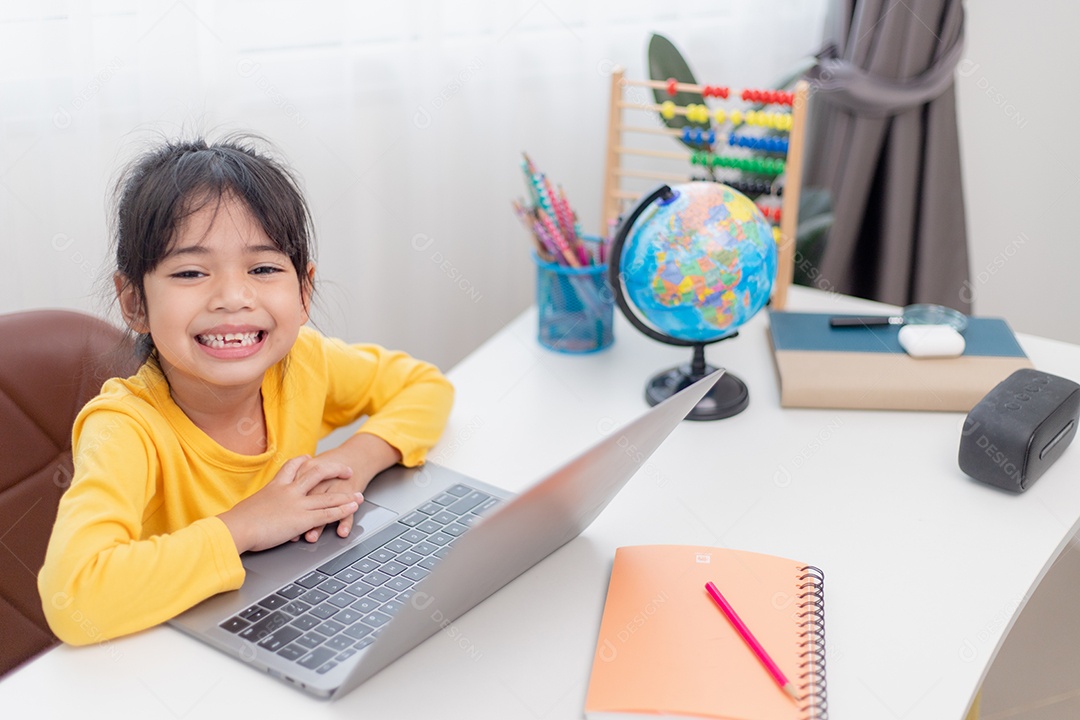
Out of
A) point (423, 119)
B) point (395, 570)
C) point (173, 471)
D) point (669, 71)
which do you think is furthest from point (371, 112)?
point (395, 570)

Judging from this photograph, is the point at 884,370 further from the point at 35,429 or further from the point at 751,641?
the point at 35,429

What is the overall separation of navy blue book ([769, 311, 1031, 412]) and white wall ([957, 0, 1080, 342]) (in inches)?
41.9

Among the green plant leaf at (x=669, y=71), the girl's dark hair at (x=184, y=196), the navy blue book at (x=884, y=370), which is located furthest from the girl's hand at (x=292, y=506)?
the green plant leaf at (x=669, y=71)

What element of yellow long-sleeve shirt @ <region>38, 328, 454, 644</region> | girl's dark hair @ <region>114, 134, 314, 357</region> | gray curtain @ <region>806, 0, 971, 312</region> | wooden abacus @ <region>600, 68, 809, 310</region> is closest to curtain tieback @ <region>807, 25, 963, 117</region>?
gray curtain @ <region>806, 0, 971, 312</region>

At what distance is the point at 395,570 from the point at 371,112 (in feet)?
3.08

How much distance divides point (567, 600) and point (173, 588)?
33 centimetres

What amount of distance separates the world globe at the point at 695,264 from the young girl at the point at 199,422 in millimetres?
318

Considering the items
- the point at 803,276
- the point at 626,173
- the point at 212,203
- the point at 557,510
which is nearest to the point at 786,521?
the point at 557,510

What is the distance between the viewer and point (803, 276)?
2.15 metres

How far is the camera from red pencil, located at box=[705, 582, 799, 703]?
759 millimetres

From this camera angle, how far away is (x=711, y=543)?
963mm

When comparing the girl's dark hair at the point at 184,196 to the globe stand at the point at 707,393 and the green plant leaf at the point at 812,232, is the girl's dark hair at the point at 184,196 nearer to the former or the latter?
the globe stand at the point at 707,393

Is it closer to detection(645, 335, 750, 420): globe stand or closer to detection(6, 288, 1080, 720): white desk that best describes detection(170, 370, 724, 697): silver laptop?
detection(6, 288, 1080, 720): white desk

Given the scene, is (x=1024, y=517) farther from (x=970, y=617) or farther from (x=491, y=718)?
(x=491, y=718)
